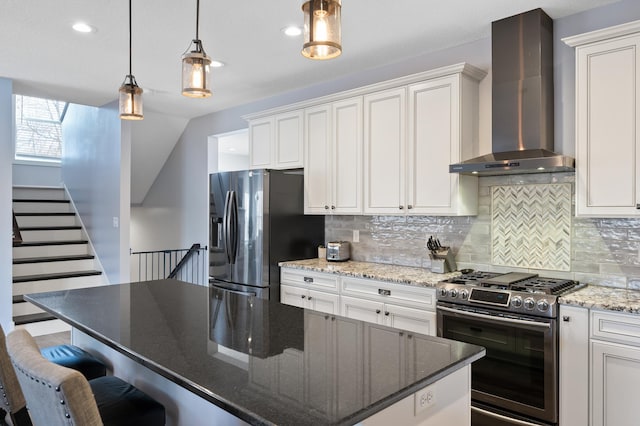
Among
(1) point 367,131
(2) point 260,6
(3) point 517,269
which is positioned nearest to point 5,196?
(2) point 260,6

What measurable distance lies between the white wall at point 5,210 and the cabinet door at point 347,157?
324 centimetres

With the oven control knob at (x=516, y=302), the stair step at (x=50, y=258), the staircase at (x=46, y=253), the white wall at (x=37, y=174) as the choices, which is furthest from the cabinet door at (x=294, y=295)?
the white wall at (x=37, y=174)

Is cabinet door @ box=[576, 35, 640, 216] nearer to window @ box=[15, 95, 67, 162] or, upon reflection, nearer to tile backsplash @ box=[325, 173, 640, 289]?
tile backsplash @ box=[325, 173, 640, 289]

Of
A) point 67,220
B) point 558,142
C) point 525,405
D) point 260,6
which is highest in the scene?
point 260,6

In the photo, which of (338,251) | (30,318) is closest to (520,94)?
(338,251)

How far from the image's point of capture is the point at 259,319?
6.20ft

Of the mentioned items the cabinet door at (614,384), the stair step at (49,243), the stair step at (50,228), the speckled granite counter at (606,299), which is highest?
the stair step at (50,228)

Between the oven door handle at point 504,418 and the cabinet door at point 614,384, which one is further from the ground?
the cabinet door at point 614,384

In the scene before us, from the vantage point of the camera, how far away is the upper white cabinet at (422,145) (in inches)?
126

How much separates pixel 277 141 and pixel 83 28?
1938mm

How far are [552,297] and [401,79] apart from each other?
6.40 ft

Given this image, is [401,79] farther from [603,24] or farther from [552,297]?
[552,297]

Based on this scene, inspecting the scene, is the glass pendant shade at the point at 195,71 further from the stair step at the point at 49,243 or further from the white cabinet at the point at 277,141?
the stair step at the point at 49,243

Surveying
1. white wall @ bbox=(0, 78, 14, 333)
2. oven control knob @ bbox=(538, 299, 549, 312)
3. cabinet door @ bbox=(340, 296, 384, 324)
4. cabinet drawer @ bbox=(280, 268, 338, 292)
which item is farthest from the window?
oven control knob @ bbox=(538, 299, 549, 312)
